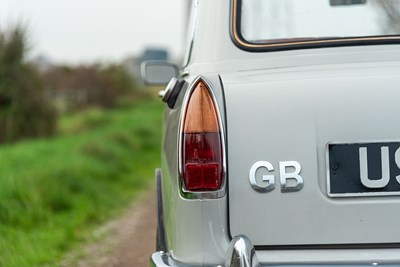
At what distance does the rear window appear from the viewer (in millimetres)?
2990

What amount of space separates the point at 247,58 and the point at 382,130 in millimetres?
692

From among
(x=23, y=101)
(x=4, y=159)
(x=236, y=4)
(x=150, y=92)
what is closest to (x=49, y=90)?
(x=23, y=101)

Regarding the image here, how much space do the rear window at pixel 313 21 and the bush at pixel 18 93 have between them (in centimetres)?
1246

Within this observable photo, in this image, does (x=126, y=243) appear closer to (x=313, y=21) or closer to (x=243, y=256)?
(x=313, y=21)

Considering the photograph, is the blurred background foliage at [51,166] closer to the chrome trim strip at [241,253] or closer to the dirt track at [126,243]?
the dirt track at [126,243]

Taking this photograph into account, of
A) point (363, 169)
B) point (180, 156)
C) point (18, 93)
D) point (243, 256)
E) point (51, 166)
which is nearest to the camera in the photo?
point (243, 256)

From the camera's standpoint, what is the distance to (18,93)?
15.1m

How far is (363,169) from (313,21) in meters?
0.79

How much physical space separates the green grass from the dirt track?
0.69ft

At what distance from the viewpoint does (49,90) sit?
56.1 feet

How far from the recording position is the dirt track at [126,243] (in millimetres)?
5700

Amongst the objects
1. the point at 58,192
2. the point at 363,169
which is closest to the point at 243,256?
the point at 363,169

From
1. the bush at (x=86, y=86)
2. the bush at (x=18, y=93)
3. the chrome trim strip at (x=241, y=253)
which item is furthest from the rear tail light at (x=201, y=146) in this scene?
the bush at (x=86, y=86)

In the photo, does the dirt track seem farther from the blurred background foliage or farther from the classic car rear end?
the classic car rear end
